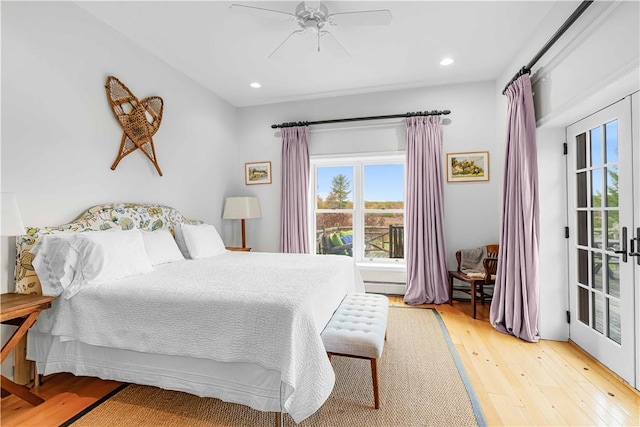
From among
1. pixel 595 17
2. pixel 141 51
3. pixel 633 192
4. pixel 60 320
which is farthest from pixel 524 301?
pixel 141 51

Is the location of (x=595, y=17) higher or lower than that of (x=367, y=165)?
higher

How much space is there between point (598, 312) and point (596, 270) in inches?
12.4

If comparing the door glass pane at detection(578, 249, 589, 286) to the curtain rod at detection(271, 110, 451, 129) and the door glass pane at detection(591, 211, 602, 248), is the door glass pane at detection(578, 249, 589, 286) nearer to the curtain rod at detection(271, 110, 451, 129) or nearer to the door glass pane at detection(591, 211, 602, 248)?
the door glass pane at detection(591, 211, 602, 248)

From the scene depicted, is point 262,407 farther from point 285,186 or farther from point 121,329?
point 285,186

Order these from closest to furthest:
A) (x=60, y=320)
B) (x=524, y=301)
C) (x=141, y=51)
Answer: (x=60, y=320)
(x=524, y=301)
(x=141, y=51)

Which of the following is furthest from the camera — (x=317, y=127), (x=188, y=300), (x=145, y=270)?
(x=317, y=127)

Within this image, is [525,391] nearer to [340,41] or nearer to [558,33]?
[558,33]

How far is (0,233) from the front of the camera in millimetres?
1623

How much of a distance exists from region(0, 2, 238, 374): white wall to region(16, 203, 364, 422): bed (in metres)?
0.31

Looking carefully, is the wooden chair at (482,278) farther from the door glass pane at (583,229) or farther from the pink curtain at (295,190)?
the pink curtain at (295,190)

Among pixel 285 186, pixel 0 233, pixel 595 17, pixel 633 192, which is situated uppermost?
pixel 595 17

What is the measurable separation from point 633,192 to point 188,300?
2.80 m

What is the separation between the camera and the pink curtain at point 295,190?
432 cm

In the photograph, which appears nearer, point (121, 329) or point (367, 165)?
point (121, 329)
